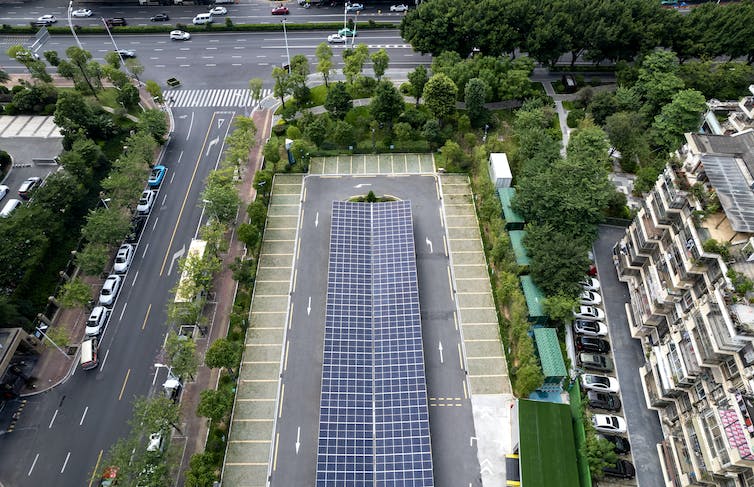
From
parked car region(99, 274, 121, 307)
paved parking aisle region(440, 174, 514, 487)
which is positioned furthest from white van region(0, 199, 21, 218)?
paved parking aisle region(440, 174, 514, 487)

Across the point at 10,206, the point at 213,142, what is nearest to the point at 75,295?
the point at 10,206

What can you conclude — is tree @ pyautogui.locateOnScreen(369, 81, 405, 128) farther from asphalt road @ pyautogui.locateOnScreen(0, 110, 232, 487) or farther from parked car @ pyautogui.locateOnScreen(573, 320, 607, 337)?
parked car @ pyautogui.locateOnScreen(573, 320, 607, 337)

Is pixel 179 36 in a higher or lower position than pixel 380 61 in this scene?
higher

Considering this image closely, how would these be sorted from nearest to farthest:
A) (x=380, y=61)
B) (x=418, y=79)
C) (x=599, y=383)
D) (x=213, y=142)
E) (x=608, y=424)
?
(x=608, y=424) → (x=599, y=383) → (x=418, y=79) → (x=213, y=142) → (x=380, y=61)

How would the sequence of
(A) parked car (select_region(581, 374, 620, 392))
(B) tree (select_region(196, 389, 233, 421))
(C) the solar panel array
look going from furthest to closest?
(A) parked car (select_region(581, 374, 620, 392)), (B) tree (select_region(196, 389, 233, 421)), (C) the solar panel array

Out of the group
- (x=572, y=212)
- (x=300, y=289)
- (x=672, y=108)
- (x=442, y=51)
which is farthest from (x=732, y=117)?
(x=300, y=289)

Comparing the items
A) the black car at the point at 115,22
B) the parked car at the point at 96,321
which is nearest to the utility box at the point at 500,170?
the parked car at the point at 96,321

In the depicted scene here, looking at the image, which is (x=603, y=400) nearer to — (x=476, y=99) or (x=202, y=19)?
(x=476, y=99)
